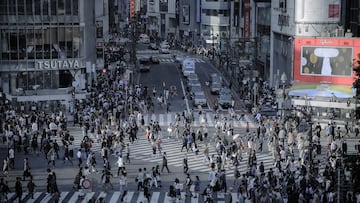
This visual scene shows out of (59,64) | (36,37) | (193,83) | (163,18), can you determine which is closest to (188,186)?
(59,64)

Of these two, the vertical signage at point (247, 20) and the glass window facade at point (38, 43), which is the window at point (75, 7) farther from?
the vertical signage at point (247, 20)

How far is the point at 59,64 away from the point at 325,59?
2453 cm

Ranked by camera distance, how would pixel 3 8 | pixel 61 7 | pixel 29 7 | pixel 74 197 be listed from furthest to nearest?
1. pixel 61 7
2. pixel 29 7
3. pixel 3 8
4. pixel 74 197

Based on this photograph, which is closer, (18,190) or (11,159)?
(18,190)

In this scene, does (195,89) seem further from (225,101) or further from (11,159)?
(11,159)

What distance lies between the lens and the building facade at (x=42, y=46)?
2628 inches

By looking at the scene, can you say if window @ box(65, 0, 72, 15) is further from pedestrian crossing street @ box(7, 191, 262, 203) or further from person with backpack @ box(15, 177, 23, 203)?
person with backpack @ box(15, 177, 23, 203)

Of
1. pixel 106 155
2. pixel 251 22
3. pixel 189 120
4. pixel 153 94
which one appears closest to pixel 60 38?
pixel 153 94

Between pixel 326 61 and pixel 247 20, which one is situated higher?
pixel 247 20

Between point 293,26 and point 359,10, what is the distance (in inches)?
239

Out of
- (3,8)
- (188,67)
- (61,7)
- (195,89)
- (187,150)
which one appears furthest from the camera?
(188,67)

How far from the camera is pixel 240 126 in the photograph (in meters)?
56.0

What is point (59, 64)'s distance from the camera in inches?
2675

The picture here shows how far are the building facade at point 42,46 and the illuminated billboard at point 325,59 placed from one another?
20.0 m
